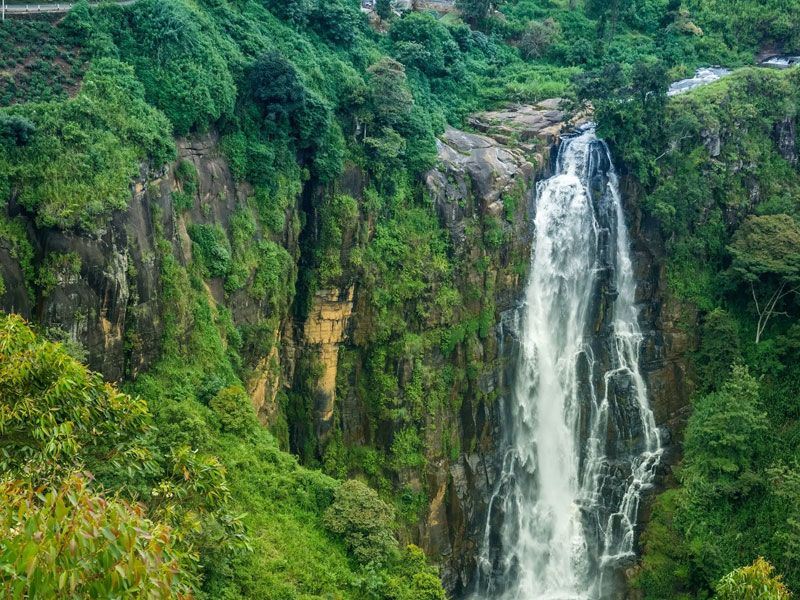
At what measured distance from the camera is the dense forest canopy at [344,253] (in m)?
16.8

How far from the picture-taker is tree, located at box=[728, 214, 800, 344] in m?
28.4

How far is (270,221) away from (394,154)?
512 cm

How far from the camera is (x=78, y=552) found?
5223 millimetres

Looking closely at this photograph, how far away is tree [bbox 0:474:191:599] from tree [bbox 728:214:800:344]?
26919 mm

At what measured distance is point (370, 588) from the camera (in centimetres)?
1830

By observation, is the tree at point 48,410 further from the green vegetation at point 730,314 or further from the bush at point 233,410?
the green vegetation at point 730,314

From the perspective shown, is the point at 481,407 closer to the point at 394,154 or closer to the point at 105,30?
the point at 394,154

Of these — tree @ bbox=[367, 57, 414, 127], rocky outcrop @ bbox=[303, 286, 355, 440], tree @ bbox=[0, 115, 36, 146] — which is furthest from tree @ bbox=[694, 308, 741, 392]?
tree @ bbox=[0, 115, 36, 146]

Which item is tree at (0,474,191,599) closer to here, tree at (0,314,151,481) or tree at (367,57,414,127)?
tree at (0,314,151,481)

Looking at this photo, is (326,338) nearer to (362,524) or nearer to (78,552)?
(362,524)

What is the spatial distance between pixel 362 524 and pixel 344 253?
971 centimetres

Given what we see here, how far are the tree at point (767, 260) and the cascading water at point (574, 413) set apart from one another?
13.0 feet

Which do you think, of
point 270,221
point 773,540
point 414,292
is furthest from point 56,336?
point 773,540

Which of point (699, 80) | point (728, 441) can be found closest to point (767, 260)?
point (728, 441)
